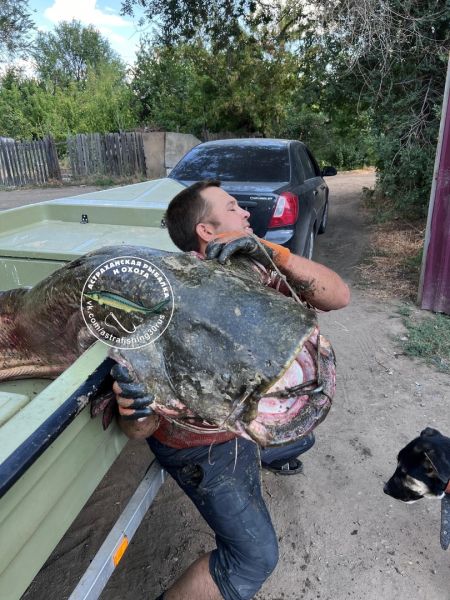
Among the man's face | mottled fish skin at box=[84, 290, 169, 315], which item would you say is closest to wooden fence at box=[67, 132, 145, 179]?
the man's face

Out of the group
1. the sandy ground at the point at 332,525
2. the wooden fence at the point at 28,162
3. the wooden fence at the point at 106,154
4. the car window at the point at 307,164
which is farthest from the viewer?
the wooden fence at the point at 28,162

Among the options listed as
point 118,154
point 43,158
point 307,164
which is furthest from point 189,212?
point 43,158

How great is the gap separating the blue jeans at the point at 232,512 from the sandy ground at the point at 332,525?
0.57 meters

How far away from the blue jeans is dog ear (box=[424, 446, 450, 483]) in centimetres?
51

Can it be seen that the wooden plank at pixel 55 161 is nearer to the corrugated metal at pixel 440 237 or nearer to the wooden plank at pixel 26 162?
the wooden plank at pixel 26 162

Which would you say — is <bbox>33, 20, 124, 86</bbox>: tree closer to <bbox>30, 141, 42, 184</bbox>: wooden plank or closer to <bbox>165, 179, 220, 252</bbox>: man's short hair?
<bbox>30, 141, 42, 184</bbox>: wooden plank

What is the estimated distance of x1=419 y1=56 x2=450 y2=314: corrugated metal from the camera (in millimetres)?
4309

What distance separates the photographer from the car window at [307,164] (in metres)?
5.87

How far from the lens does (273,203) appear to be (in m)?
4.46

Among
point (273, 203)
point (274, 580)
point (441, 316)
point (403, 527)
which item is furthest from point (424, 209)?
point (274, 580)

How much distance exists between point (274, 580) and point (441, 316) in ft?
10.9

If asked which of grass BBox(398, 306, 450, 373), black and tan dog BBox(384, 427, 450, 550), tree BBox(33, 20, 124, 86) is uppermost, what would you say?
tree BBox(33, 20, 124, 86)

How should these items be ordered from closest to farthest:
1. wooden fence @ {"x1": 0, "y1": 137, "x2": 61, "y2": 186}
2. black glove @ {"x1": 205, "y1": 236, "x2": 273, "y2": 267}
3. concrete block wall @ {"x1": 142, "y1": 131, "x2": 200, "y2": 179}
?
black glove @ {"x1": 205, "y1": 236, "x2": 273, "y2": 267}, concrete block wall @ {"x1": 142, "y1": 131, "x2": 200, "y2": 179}, wooden fence @ {"x1": 0, "y1": 137, "x2": 61, "y2": 186}

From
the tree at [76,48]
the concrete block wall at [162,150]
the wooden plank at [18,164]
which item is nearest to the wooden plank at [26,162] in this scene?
the wooden plank at [18,164]
